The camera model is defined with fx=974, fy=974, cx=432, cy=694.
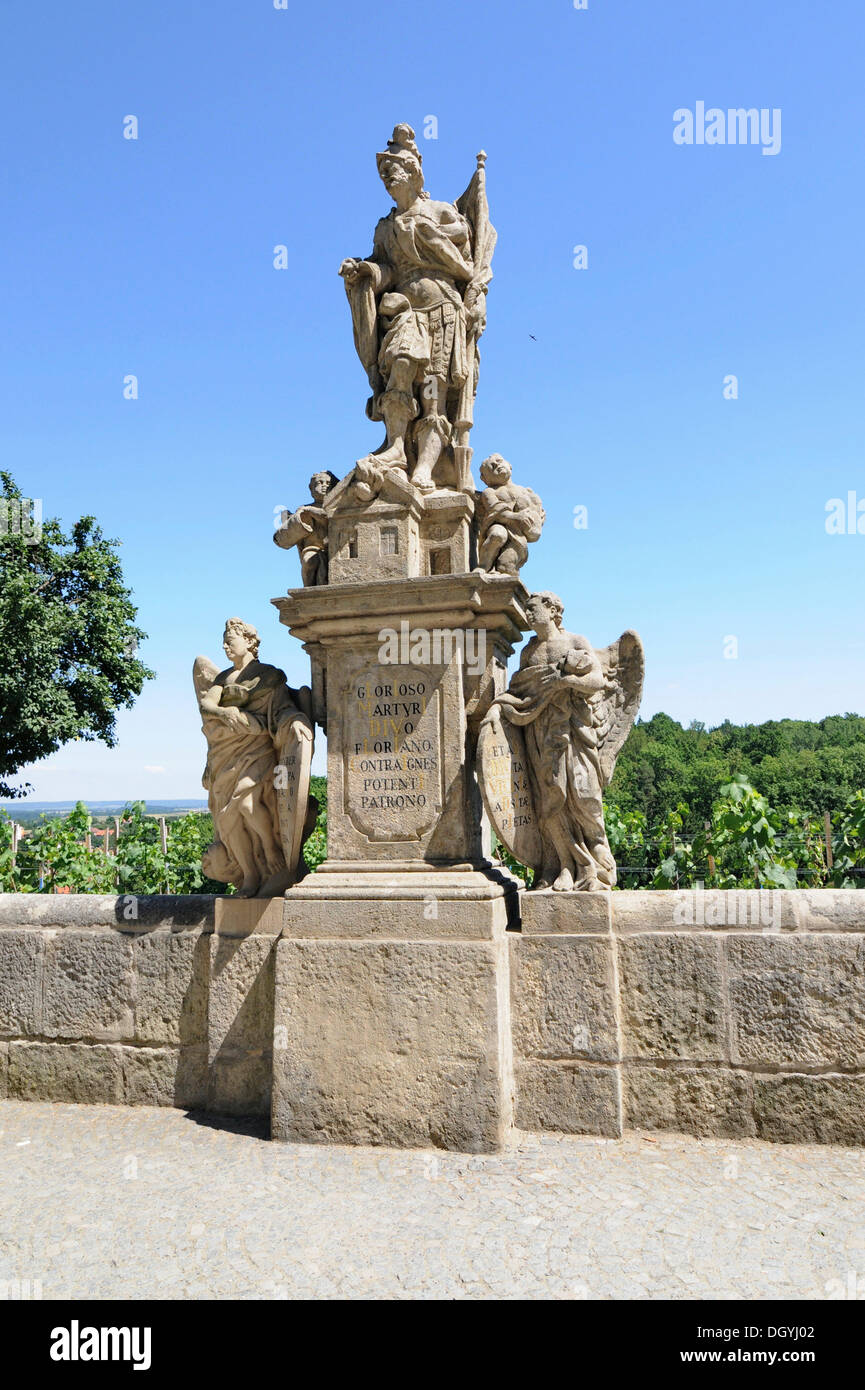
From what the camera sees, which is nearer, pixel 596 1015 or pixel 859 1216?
pixel 859 1216

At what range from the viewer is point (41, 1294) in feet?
9.95

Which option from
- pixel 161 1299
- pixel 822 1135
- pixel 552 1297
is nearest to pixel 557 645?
pixel 822 1135

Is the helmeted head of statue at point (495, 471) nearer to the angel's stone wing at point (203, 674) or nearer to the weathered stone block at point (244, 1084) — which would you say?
the angel's stone wing at point (203, 674)

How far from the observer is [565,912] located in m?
4.66

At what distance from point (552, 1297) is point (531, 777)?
7.85 feet

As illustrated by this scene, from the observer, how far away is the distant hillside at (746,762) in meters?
41.6

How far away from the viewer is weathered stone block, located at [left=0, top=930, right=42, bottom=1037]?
5398 millimetres

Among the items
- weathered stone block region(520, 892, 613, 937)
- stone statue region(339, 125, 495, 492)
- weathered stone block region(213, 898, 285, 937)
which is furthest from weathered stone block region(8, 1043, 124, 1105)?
stone statue region(339, 125, 495, 492)

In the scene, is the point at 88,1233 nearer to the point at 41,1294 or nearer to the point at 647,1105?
the point at 41,1294

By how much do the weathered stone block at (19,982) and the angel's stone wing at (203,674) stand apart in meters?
1.67

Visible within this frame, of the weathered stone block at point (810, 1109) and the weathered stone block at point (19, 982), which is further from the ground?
the weathered stone block at point (19, 982)

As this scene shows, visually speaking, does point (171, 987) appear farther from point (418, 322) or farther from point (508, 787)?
point (418, 322)

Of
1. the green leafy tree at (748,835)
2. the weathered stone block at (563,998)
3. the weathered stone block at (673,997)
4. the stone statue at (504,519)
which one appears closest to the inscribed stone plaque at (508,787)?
the weathered stone block at (563,998)

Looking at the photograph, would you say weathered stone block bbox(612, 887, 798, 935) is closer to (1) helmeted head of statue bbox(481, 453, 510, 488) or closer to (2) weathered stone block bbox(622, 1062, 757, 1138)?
(2) weathered stone block bbox(622, 1062, 757, 1138)
